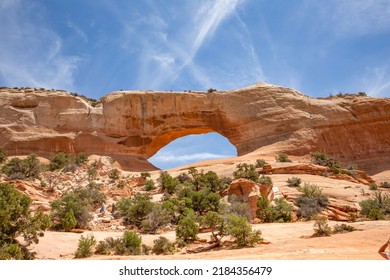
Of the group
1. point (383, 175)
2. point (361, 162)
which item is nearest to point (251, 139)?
point (361, 162)

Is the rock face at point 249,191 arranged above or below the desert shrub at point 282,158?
below

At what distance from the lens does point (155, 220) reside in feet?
47.3

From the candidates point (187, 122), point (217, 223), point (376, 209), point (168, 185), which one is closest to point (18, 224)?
point (217, 223)

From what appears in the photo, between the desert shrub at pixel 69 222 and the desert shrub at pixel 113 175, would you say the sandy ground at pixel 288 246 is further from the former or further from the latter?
the desert shrub at pixel 113 175

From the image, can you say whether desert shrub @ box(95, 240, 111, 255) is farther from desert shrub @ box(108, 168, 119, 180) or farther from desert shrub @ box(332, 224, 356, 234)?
desert shrub @ box(108, 168, 119, 180)

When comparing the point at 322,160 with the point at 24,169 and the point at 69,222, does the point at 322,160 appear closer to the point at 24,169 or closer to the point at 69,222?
the point at 69,222

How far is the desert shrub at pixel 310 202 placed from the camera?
52.6ft

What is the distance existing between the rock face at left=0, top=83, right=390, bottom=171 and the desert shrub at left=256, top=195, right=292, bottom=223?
1719cm

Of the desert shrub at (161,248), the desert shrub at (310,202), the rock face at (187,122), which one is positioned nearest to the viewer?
the desert shrub at (161,248)

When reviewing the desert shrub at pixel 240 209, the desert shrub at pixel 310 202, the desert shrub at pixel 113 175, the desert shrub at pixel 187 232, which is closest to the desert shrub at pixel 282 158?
the desert shrub at pixel 310 202

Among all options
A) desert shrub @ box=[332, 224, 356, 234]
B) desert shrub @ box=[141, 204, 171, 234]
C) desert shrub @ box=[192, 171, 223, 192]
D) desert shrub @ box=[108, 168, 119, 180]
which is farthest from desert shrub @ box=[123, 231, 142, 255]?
desert shrub @ box=[108, 168, 119, 180]

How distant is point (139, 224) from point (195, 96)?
23652 mm

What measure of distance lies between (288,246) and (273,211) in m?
6.88

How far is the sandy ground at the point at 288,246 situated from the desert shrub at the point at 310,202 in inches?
103
